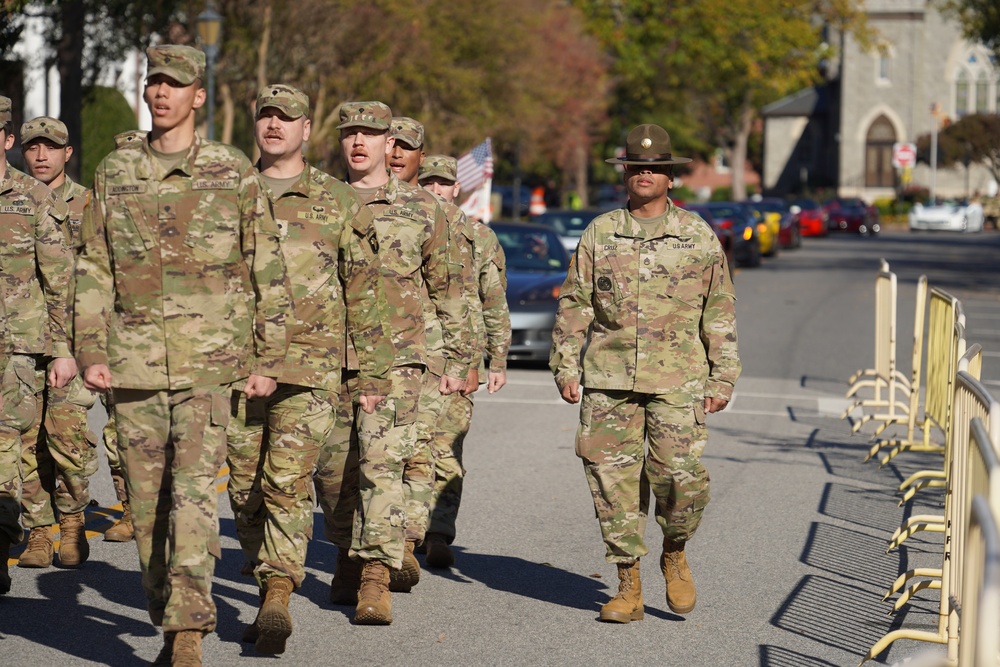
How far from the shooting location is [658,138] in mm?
6910

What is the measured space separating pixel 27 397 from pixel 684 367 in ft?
10.1

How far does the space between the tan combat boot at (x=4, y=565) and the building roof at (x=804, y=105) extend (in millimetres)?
98847

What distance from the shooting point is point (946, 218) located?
67500 millimetres

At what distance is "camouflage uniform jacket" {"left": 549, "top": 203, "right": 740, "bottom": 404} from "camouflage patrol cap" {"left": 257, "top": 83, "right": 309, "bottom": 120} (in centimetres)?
142

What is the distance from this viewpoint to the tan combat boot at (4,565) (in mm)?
7016

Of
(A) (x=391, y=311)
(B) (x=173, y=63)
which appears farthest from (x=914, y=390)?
(B) (x=173, y=63)

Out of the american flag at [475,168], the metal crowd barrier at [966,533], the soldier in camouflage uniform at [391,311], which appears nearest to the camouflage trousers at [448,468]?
the soldier in camouflage uniform at [391,311]

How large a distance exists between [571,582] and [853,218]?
6012cm

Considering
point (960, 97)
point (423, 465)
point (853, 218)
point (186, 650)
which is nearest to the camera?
point (186, 650)

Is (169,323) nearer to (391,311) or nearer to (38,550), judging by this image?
(391,311)

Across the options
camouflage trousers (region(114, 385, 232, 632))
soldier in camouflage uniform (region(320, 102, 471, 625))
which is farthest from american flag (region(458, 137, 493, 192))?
camouflage trousers (region(114, 385, 232, 632))

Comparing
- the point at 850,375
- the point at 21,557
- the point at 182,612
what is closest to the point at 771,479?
the point at 21,557

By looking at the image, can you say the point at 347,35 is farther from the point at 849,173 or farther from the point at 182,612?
the point at 849,173

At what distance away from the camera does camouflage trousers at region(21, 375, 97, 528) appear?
7.57 m
